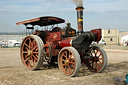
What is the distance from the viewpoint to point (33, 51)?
7.98m

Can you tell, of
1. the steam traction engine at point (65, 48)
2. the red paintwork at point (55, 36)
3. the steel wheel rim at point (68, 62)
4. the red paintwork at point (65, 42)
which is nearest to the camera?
the steel wheel rim at point (68, 62)

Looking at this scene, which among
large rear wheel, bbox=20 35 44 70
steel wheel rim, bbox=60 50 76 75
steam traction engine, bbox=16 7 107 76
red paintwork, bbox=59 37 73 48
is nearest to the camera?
steel wheel rim, bbox=60 50 76 75

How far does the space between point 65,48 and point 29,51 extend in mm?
2357

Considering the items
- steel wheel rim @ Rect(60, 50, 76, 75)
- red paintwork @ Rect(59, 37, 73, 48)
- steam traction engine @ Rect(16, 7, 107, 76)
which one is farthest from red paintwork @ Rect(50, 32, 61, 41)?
steel wheel rim @ Rect(60, 50, 76, 75)

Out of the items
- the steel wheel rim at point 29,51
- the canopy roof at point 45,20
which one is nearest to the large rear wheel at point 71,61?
the steel wheel rim at point 29,51

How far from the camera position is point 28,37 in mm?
8219

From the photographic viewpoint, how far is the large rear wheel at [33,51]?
7.38 m

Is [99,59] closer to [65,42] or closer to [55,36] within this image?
[65,42]

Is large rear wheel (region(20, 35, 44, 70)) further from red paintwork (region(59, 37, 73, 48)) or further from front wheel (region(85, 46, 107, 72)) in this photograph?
front wheel (region(85, 46, 107, 72))

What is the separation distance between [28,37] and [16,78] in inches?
105

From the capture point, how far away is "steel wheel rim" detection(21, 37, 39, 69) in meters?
7.81

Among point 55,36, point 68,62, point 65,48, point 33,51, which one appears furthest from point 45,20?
point 68,62

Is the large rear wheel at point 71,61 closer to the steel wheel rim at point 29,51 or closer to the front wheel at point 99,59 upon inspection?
the front wheel at point 99,59

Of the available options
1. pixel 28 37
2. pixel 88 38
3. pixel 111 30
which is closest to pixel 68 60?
pixel 88 38
